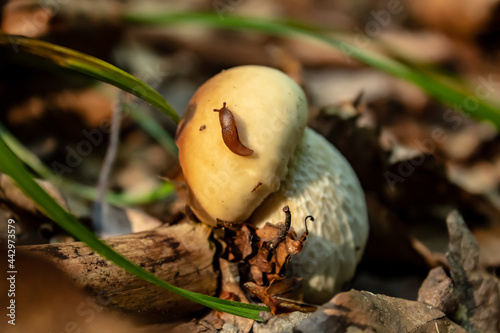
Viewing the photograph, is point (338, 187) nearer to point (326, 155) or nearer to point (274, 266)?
point (326, 155)

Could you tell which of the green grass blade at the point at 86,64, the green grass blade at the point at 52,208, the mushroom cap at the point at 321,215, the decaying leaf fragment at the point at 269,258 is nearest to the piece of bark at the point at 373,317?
the decaying leaf fragment at the point at 269,258

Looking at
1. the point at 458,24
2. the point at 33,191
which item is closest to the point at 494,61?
the point at 458,24

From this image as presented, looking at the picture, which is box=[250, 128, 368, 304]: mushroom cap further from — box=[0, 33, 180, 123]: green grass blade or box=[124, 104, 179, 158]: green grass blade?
box=[124, 104, 179, 158]: green grass blade

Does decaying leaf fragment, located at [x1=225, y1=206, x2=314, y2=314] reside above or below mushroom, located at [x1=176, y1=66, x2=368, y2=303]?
below

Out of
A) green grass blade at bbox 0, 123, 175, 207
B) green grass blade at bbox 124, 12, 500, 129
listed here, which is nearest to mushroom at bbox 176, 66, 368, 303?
green grass blade at bbox 0, 123, 175, 207

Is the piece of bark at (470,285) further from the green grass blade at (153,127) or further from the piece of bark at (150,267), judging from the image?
the green grass blade at (153,127)
